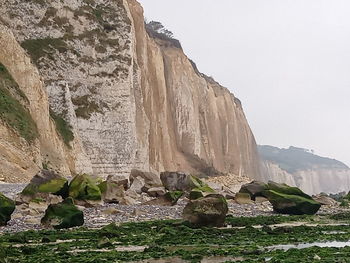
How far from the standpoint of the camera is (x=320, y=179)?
172m

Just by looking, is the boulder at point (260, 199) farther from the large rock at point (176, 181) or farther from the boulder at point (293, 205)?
the large rock at point (176, 181)

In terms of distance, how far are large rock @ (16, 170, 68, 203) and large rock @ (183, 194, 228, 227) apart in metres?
7.31

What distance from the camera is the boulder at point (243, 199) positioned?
2933 centimetres

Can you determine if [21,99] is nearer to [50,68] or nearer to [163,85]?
[50,68]

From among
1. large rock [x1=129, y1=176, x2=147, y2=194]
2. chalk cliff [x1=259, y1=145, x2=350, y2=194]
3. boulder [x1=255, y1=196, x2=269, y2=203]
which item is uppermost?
chalk cliff [x1=259, y1=145, x2=350, y2=194]

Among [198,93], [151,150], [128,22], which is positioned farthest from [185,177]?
[198,93]

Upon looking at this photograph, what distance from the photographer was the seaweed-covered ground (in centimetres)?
1235

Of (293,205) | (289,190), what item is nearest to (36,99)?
(289,190)

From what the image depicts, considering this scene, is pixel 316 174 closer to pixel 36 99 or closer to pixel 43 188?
pixel 36 99

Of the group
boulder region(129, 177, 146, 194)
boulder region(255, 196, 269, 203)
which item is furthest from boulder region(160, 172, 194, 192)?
boulder region(255, 196, 269, 203)

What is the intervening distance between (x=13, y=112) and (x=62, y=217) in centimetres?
1967

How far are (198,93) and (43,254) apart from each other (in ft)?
234

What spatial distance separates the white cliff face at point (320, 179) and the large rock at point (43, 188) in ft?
386

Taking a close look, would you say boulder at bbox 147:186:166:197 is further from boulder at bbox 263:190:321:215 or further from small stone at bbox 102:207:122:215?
small stone at bbox 102:207:122:215
